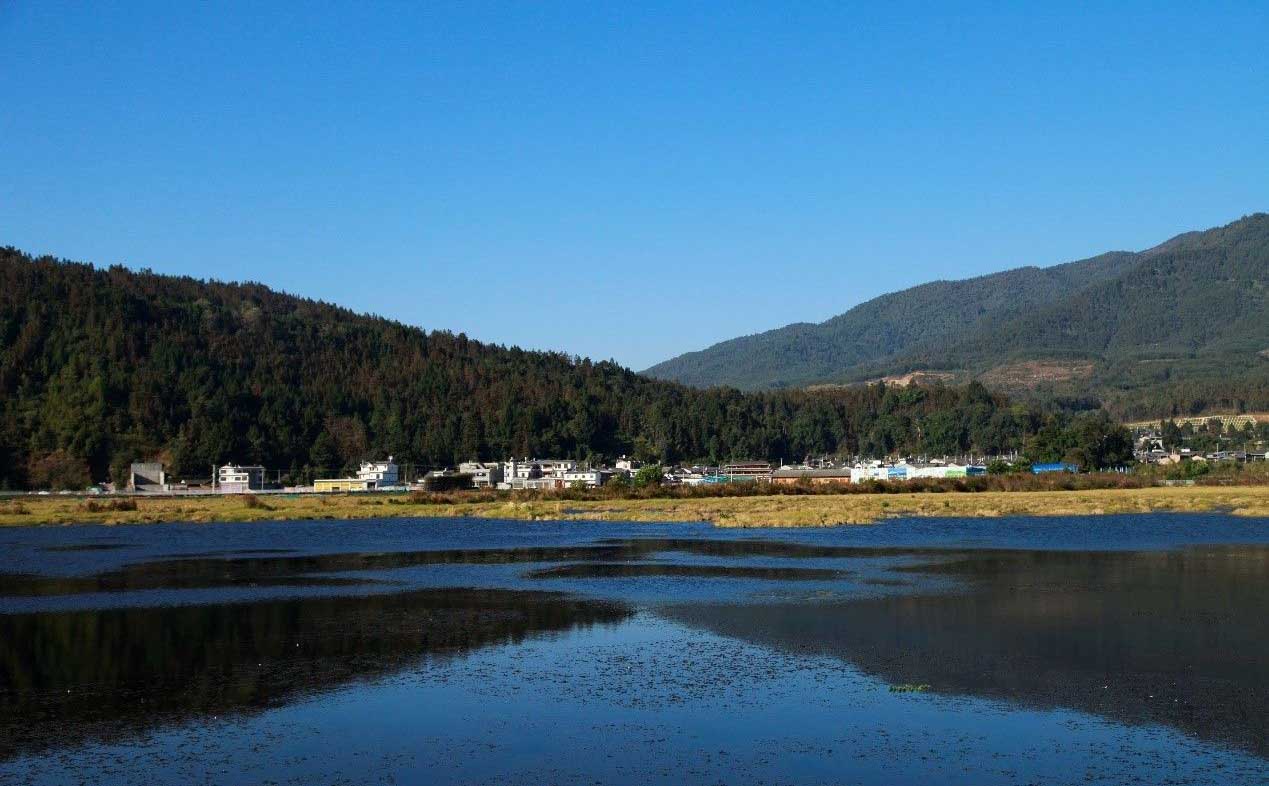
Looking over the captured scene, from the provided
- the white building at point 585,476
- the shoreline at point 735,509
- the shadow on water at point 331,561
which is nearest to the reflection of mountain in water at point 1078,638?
the shadow on water at point 331,561

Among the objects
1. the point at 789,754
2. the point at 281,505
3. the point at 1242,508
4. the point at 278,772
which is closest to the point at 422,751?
the point at 278,772

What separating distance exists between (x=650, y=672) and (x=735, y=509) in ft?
198

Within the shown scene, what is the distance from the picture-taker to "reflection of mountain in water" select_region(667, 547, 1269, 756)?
18688 millimetres

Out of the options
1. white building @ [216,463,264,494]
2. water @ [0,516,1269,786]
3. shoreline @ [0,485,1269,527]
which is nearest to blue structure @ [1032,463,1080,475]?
shoreline @ [0,485,1269,527]

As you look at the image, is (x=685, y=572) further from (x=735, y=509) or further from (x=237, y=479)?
(x=237, y=479)

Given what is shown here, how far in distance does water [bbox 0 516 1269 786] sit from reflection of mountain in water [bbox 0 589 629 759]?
0.33ft

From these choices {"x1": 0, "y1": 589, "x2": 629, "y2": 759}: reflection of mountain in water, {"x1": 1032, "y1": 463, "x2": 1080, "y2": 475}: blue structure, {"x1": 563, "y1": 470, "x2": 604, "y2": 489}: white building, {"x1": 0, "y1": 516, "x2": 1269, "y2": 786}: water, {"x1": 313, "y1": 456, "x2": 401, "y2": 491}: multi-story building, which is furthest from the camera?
{"x1": 313, "y1": 456, "x2": 401, "y2": 491}: multi-story building

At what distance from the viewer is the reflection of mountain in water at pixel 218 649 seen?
19.1 meters

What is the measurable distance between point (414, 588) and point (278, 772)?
20.4m

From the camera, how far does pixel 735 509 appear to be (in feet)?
268

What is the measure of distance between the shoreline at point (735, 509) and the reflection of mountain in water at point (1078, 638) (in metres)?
32.6

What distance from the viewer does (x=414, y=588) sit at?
35875 millimetres

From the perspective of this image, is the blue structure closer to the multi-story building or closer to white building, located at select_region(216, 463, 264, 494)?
the multi-story building

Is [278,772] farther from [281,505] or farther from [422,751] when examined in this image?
[281,505]
